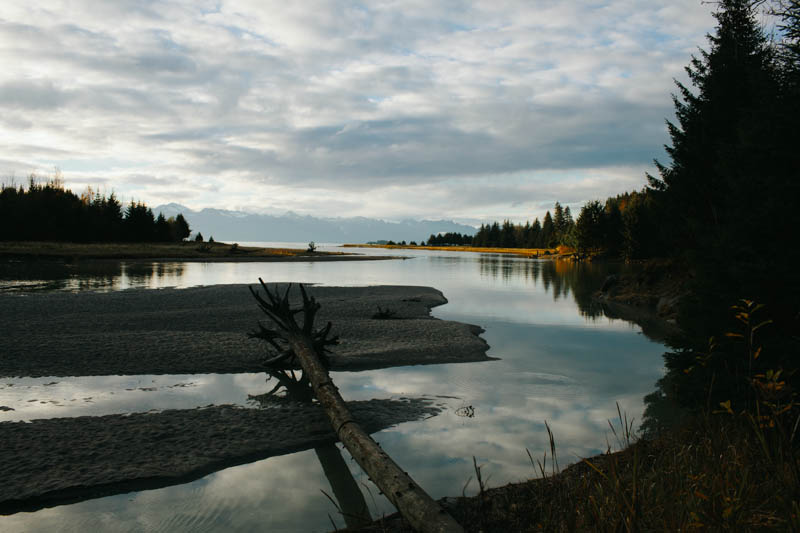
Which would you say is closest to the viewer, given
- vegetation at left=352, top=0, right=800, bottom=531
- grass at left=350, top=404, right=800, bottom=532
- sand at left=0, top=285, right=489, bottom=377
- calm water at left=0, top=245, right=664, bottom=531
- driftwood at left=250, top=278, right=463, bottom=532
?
grass at left=350, top=404, right=800, bottom=532

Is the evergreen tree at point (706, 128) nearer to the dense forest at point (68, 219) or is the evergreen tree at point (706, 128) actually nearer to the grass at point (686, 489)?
the grass at point (686, 489)

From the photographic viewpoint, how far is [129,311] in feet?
68.9

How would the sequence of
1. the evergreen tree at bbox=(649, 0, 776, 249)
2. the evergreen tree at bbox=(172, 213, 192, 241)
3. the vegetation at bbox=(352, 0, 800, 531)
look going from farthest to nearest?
the evergreen tree at bbox=(172, 213, 192, 241)
the evergreen tree at bbox=(649, 0, 776, 249)
the vegetation at bbox=(352, 0, 800, 531)

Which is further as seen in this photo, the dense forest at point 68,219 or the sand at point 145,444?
the dense forest at point 68,219

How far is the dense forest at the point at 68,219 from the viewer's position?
85750 millimetres

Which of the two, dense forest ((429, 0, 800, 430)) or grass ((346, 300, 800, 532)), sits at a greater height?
dense forest ((429, 0, 800, 430))

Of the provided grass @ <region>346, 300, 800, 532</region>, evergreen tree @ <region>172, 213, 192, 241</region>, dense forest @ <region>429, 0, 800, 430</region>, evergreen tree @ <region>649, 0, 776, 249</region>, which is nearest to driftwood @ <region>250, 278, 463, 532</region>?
grass @ <region>346, 300, 800, 532</region>

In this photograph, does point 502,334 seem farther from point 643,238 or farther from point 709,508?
point 643,238

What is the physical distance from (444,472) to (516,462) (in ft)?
3.82

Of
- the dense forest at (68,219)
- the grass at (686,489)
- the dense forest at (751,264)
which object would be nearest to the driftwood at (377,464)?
the grass at (686,489)

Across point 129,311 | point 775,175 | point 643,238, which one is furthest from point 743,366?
point 643,238

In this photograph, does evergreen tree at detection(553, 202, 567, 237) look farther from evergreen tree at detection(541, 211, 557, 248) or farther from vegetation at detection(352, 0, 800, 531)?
vegetation at detection(352, 0, 800, 531)

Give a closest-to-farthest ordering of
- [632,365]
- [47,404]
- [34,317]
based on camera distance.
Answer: [47,404] < [632,365] < [34,317]

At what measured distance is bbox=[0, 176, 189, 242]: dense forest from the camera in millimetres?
85750
